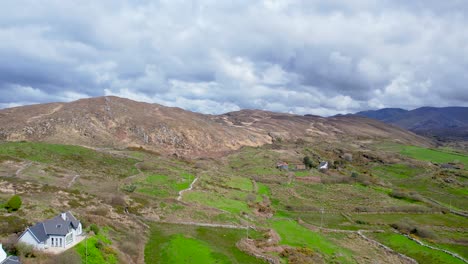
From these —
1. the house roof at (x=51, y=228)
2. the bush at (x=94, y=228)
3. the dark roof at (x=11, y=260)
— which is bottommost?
the bush at (x=94, y=228)

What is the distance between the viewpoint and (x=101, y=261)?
128 ft

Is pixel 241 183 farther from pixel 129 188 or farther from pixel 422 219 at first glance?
pixel 422 219

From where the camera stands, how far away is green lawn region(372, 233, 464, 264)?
52.7 m

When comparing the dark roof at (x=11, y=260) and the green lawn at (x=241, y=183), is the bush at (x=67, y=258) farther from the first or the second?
the green lawn at (x=241, y=183)

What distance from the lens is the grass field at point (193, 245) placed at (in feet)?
149

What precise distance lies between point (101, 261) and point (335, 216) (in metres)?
50.4

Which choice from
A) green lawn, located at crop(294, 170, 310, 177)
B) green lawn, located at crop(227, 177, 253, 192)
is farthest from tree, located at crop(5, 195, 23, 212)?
green lawn, located at crop(294, 170, 310, 177)

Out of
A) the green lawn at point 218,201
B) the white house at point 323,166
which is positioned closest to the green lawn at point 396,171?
the white house at point 323,166

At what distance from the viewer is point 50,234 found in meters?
38.7

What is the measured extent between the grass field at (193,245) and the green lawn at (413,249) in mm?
24778

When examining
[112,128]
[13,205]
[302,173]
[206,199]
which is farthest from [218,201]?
[112,128]

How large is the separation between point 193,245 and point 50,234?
60.8ft

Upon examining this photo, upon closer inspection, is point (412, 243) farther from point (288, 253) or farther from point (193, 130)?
point (193, 130)

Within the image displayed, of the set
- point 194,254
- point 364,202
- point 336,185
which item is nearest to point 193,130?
point 336,185
